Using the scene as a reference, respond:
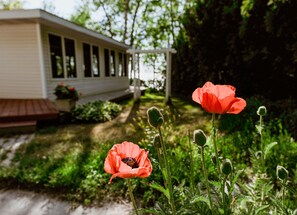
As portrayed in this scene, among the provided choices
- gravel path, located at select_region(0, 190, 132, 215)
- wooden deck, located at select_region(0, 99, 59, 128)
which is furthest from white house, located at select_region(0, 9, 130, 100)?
gravel path, located at select_region(0, 190, 132, 215)

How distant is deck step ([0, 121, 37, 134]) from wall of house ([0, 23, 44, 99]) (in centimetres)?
273

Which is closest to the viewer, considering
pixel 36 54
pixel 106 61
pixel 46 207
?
pixel 46 207

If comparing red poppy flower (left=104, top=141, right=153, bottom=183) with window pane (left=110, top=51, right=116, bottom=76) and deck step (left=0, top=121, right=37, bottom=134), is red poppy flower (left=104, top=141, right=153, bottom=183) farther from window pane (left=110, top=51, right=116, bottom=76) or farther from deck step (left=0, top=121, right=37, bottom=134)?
window pane (left=110, top=51, right=116, bottom=76)

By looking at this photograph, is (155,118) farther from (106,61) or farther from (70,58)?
A: (106,61)

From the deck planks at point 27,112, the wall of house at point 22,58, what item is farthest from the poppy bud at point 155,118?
the wall of house at point 22,58

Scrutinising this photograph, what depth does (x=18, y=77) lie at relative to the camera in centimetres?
904

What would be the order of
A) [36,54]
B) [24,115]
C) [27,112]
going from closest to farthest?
[24,115] → [27,112] → [36,54]

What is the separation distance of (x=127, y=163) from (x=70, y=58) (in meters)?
10.6

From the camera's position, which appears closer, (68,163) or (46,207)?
(46,207)

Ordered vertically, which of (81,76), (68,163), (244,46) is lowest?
(68,163)

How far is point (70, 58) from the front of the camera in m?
10.8

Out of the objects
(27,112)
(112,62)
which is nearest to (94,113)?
(27,112)

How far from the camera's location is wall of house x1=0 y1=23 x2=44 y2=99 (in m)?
8.73

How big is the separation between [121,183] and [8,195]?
1.50 metres
